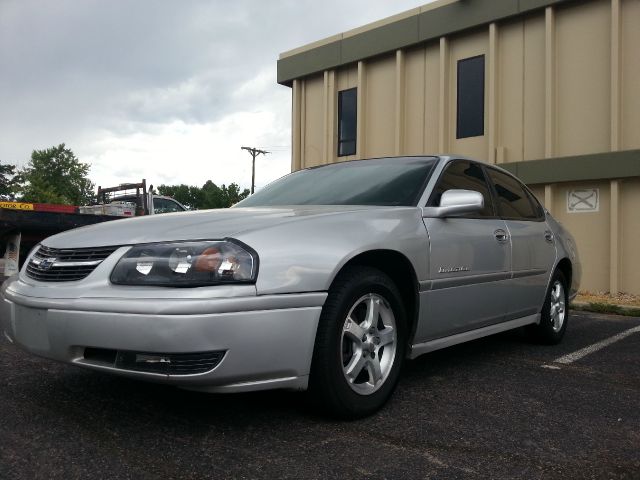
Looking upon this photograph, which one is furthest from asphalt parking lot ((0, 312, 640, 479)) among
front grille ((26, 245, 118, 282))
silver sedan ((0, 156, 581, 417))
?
front grille ((26, 245, 118, 282))

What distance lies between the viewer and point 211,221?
278 cm

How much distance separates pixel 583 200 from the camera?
955 centimetres

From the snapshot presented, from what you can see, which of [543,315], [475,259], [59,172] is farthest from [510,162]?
[59,172]

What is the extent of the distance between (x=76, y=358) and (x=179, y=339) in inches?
22.0

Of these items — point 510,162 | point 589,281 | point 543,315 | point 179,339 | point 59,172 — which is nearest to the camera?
point 179,339

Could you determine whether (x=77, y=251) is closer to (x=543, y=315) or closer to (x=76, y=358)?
(x=76, y=358)

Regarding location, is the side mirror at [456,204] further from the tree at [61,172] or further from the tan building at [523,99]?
the tree at [61,172]

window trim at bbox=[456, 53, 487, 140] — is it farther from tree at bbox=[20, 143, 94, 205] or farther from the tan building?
tree at bbox=[20, 143, 94, 205]

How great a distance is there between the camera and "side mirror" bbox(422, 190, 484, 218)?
10.9 ft

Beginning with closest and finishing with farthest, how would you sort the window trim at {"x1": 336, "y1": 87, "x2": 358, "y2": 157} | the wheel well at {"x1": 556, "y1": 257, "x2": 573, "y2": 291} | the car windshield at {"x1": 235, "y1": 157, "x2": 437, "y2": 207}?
the car windshield at {"x1": 235, "y1": 157, "x2": 437, "y2": 207} < the wheel well at {"x1": 556, "y1": 257, "x2": 573, "y2": 291} < the window trim at {"x1": 336, "y1": 87, "x2": 358, "y2": 157}

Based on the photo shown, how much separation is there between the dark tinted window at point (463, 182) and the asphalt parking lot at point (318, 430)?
1127 mm

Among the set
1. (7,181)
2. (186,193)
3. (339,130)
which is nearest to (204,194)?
(186,193)

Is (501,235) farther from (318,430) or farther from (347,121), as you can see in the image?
(347,121)

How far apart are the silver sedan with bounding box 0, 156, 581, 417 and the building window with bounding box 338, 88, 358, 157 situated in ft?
30.3
